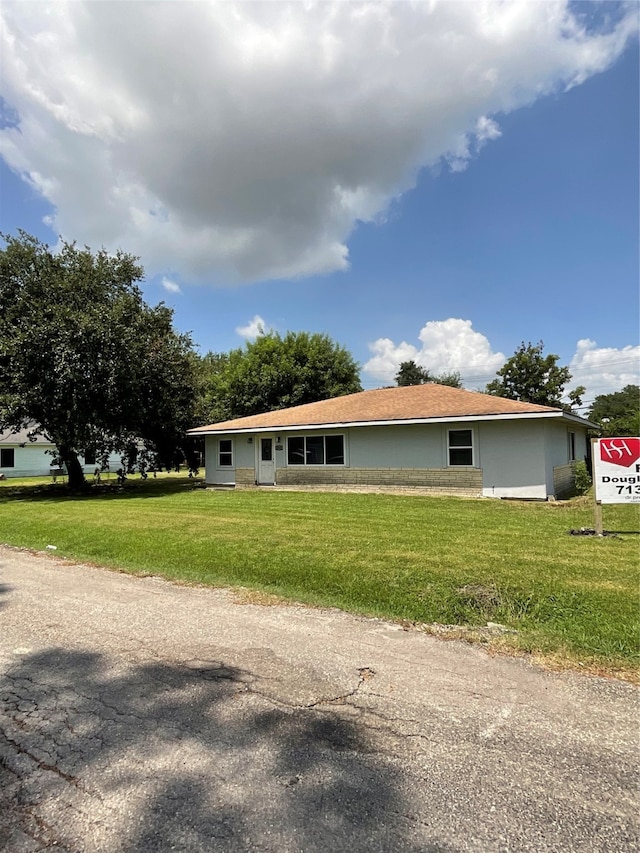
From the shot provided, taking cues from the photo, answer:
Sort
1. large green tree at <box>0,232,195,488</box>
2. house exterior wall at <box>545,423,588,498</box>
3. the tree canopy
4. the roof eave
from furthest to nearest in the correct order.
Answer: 1. the tree canopy
2. large green tree at <box>0,232,195,488</box>
3. house exterior wall at <box>545,423,588,498</box>
4. the roof eave

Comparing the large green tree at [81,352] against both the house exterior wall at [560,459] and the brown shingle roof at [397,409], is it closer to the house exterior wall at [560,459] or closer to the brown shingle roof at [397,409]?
the brown shingle roof at [397,409]

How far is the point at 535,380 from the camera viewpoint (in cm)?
4081

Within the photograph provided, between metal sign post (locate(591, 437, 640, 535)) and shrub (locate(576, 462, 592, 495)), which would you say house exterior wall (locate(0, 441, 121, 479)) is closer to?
shrub (locate(576, 462, 592, 495))

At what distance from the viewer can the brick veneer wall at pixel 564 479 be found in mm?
15561

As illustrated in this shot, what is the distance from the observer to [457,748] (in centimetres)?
268

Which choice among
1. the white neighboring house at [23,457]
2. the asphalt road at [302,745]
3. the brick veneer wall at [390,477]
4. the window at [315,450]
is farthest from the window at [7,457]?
the asphalt road at [302,745]

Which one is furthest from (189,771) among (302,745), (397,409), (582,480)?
(582,480)

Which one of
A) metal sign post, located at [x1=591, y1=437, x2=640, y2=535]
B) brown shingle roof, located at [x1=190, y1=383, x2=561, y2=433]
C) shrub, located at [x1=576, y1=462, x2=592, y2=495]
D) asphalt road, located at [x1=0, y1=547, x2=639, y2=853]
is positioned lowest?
asphalt road, located at [x1=0, y1=547, x2=639, y2=853]

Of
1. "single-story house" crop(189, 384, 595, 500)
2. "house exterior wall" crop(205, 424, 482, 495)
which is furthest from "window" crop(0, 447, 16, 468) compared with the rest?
"house exterior wall" crop(205, 424, 482, 495)

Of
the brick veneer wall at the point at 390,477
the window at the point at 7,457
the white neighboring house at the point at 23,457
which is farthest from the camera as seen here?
the window at the point at 7,457

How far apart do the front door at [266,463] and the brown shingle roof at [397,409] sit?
85 centimetres

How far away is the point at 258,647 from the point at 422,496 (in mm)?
12075

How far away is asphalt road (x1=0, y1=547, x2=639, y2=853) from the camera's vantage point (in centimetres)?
211

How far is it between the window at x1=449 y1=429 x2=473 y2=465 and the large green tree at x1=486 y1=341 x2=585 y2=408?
86.5 ft
